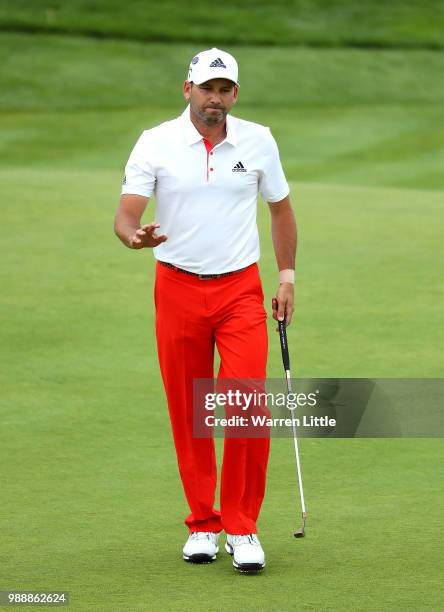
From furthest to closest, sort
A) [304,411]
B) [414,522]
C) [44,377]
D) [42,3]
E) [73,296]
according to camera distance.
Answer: [42,3]
[73,296]
[44,377]
[304,411]
[414,522]

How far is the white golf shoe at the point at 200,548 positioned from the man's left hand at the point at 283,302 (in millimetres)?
1006

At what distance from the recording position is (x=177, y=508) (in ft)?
22.5

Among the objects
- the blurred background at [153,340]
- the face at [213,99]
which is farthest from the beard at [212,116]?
the blurred background at [153,340]

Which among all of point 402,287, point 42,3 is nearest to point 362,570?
point 402,287

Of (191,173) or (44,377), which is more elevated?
(191,173)

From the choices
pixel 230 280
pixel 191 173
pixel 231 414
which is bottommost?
pixel 231 414

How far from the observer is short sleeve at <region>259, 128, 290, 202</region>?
6.11 meters

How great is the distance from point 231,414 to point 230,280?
57cm

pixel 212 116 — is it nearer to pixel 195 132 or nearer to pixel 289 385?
pixel 195 132

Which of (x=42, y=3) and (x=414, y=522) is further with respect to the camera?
(x=42, y=3)

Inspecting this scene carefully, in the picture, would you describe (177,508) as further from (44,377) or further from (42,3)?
(42,3)

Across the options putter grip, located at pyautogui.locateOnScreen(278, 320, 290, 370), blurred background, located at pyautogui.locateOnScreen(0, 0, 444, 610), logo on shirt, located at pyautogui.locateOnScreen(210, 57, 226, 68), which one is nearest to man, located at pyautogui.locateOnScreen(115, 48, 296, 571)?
logo on shirt, located at pyautogui.locateOnScreen(210, 57, 226, 68)

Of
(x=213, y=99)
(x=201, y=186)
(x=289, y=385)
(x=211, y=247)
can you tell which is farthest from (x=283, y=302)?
(x=213, y=99)

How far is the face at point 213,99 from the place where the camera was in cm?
597
